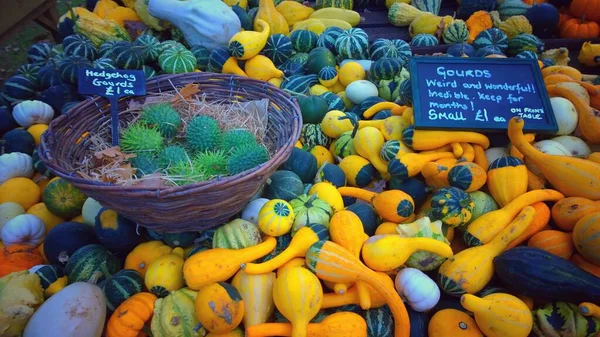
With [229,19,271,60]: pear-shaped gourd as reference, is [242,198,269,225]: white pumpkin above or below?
below

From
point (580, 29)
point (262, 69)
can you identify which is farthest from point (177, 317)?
point (580, 29)

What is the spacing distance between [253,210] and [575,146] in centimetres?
158

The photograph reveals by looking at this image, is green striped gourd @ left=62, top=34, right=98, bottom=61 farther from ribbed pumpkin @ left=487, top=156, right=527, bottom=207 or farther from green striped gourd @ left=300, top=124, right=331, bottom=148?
ribbed pumpkin @ left=487, top=156, right=527, bottom=207

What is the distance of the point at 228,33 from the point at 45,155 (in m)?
1.87

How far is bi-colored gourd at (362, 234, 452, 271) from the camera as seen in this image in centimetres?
150

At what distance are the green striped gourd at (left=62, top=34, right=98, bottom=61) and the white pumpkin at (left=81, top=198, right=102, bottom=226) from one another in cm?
157

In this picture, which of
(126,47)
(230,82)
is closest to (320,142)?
(230,82)

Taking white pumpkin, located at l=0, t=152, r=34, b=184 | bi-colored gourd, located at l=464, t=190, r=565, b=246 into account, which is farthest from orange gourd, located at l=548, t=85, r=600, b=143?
white pumpkin, located at l=0, t=152, r=34, b=184

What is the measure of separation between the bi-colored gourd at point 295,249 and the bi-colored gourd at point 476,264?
49 cm

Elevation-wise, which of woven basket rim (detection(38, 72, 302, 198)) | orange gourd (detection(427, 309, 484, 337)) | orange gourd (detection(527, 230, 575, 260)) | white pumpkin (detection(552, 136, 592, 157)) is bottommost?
orange gourd (detection(427, 309, 484, 337))

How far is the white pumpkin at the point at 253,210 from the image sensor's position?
1757 mm

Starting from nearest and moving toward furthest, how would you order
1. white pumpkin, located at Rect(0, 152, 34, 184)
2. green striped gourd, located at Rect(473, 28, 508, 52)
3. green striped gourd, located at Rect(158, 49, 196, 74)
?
white pumpkin, located at Rect(0, 152, 34, 184), green striped gourd, located at Rect(158, 49, 196, 74), green striped gourd, located at Rect(473, 28, 508, 52)

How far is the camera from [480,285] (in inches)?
60.4

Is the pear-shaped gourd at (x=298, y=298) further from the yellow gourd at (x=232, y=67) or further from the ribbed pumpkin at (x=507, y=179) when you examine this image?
the yellow gourd at (x=232, y=67)
